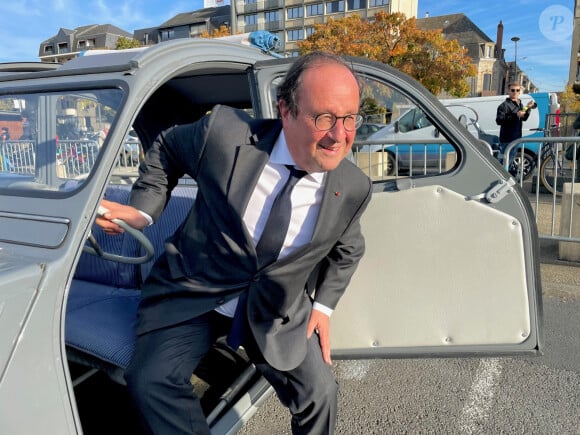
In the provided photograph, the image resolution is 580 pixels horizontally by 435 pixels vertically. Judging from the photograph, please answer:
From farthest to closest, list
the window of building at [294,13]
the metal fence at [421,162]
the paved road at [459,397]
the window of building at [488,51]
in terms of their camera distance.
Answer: the window of building at [488,51] → the window of building at [294,13] → the paved road at [459,397] → the metal fence at [421,162]

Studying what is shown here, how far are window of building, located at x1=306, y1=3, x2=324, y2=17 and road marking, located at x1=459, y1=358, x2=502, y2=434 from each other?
59.0 metres

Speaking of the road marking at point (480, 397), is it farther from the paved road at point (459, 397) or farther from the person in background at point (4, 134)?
the person in background at point (4, 134)

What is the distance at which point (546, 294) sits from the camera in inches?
156

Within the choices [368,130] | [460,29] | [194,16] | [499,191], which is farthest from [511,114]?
[194,16]

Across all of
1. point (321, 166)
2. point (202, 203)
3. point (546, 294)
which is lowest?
point (546, 294)

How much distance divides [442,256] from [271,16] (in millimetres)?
62591

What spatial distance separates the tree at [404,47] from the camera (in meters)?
25.0

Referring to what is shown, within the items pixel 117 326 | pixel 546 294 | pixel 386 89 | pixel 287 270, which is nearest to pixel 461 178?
pixel 386 89

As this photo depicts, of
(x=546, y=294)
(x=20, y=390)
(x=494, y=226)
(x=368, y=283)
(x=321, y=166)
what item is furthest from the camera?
(x=546, y=294)

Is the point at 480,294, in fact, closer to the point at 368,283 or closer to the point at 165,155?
the point at 368,283

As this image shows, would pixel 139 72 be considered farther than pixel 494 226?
No

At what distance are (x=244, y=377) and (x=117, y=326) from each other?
66cm

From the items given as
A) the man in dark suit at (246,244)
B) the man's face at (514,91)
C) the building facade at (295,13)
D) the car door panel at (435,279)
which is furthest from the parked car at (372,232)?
the building facade at (295,13)

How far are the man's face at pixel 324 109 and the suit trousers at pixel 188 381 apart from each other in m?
0.82
